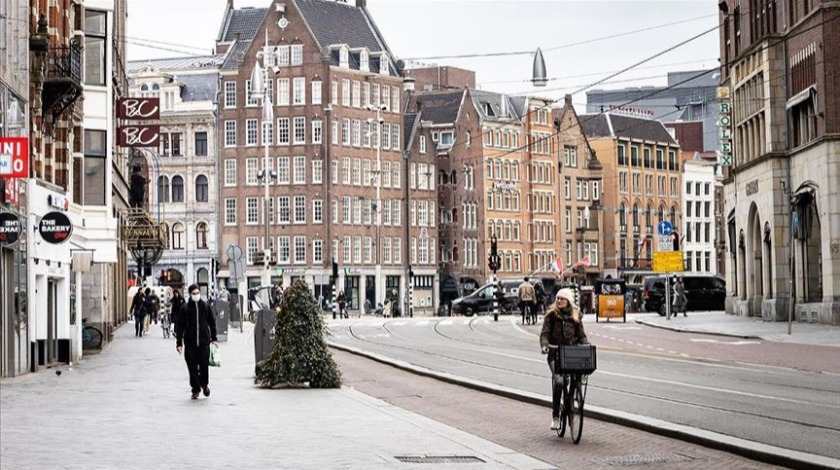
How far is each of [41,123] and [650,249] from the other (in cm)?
12659

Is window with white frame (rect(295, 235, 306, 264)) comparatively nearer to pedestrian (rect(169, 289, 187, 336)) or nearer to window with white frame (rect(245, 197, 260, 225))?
window with white frame (rect(245, 197, 260, 225))

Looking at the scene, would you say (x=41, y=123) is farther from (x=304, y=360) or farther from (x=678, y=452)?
(x=678, y=452)

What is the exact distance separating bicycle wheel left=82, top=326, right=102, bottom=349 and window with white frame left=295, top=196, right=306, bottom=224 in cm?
7892

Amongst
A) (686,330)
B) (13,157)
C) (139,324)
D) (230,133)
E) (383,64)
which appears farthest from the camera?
(383,64)

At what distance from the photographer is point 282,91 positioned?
125062 mm

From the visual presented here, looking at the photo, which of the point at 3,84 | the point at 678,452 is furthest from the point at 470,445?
the point at 3,84

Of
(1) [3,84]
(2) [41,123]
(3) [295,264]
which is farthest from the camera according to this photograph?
Result: (3) [295,264]

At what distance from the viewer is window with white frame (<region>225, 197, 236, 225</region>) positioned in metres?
125

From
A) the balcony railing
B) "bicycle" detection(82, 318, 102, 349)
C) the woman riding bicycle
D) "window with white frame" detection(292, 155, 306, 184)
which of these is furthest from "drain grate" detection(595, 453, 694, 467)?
"window with white frame" detection(292, 155, 306, 184)

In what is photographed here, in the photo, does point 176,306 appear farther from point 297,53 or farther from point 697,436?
point 297,53

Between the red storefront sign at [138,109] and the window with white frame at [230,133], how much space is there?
231ft

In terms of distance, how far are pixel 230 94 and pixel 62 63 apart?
86.2 meters

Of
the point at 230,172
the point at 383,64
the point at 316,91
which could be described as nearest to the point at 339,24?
the point at 383,64

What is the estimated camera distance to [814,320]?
56844mm
